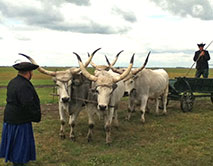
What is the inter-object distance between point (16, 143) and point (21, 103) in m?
0.82

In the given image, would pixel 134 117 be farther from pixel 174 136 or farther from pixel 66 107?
pixel 66 107

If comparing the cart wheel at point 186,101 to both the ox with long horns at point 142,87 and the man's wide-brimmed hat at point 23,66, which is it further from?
the man's wide-brimmed hat at point 23,66

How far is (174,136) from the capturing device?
774 cm

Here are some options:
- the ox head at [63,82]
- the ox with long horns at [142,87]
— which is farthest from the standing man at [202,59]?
the ox head at [63,82]

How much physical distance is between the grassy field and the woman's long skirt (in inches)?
43.0

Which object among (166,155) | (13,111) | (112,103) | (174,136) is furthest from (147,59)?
(13,111)

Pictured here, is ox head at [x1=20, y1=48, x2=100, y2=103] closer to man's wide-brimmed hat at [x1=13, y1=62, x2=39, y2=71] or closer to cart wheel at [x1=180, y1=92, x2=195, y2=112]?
man's wide-brimmed hat at [x1=13, y1=62, x2=39, y2=71]

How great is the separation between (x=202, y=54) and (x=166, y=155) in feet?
25.9

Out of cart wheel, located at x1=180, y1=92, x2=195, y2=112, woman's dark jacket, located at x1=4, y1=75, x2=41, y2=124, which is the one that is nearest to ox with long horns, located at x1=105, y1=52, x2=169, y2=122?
cart wheel, located at x1=180, y1=92, x2=195, y2=112

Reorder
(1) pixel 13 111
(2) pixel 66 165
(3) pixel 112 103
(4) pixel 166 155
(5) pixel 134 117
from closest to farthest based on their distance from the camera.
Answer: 1. (1) pixel 13 111
2. (2) pixel 66 165
3. (4) pixel 166 155
4. (3) pixel 112 103
5. (5) pixel 134 117

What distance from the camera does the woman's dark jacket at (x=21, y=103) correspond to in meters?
4.43

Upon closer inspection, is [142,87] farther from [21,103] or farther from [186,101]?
[21,103]

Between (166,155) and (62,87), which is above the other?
(62,87)

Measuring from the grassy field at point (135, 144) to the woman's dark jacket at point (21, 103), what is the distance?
159 centimetres
